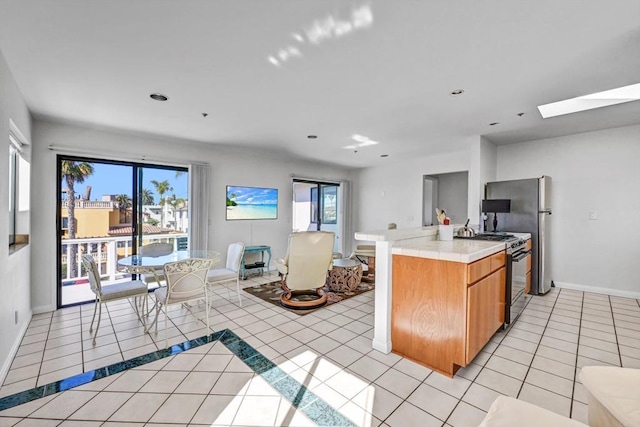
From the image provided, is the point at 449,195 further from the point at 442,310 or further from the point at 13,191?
the point at 13,191

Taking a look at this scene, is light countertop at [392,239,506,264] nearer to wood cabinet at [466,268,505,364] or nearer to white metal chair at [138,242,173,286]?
wood cabinet at [466,268,505,364]

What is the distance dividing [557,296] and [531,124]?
2.48m

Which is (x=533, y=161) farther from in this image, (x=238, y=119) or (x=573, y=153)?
(x=238, y=119)

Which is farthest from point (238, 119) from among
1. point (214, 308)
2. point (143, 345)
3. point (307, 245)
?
point (143, 345)

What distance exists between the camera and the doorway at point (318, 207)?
6918 millimetres

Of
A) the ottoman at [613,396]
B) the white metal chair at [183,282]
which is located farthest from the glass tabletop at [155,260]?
the ottoman at [613,396]

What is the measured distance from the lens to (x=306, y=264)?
3463 millimetres

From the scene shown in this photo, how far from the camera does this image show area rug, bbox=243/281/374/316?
3.58 m

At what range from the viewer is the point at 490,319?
2.45 m

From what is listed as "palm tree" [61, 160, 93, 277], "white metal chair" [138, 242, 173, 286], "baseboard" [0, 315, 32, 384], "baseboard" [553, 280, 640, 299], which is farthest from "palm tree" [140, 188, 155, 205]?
"baseboard" [553, 280, 640, 299]

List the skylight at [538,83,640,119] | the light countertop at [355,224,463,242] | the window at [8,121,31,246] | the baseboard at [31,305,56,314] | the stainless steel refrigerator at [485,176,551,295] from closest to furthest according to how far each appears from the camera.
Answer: the light countertop at [355,224,463,242] → the window at [8,121,31,246] → the skylight at [538,83,640,119] → the baseboard at [31,305,56,314] → the stainless steel refrigerator at [485,176,551,295]

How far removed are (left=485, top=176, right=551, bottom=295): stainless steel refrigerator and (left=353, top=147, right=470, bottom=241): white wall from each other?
1.20 m

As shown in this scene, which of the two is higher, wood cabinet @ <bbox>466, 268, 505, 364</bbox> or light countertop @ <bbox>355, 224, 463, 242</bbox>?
light countertop @ <bbox>355, 224, 463, 242</bbox>

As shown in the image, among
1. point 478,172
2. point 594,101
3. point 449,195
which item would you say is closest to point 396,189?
point 449,195
